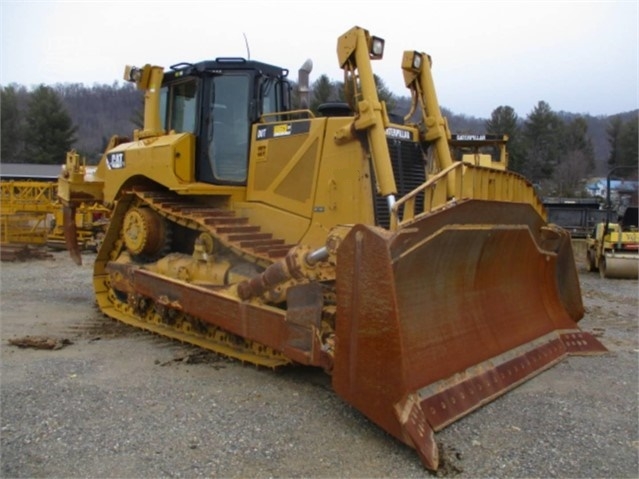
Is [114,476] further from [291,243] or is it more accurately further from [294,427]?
[291,243]

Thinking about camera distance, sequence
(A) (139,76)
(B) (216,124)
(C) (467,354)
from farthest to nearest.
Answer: (A) (139,76) < (B) (216,124) < (C) (467,354)

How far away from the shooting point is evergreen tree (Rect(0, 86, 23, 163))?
163 feet

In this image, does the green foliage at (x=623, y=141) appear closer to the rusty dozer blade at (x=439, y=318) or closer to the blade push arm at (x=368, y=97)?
the rusty dozer blade at (x=439, y=318)

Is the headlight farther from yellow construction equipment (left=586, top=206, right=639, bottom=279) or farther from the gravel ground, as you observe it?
yellow construction equipment (left=586, top=206, right=639, bottom=279)

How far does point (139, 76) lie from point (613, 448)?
630 centimetres

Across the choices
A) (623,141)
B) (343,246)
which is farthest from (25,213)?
(623,141)

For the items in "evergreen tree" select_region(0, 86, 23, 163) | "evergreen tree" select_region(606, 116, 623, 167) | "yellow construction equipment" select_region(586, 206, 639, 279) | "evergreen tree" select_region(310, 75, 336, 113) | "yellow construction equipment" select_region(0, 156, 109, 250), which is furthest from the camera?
"evergreen tree" select_region(606, 116, 623, 167)

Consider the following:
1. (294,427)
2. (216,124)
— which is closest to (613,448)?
(294,427)

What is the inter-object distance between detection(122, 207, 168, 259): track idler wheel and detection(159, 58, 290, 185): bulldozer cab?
0.72 metres

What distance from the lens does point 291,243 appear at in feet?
19.7

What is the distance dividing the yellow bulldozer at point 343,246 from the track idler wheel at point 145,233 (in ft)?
0.08

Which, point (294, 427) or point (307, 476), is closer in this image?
point (307, 476)

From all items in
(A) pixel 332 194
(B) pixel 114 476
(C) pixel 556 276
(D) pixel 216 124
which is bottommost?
(B) pixel 114 476

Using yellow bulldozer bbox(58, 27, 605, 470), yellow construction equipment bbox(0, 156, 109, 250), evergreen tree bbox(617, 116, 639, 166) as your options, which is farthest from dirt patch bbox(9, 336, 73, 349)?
evergreen tree bbox(617, 116, 639, 166)
